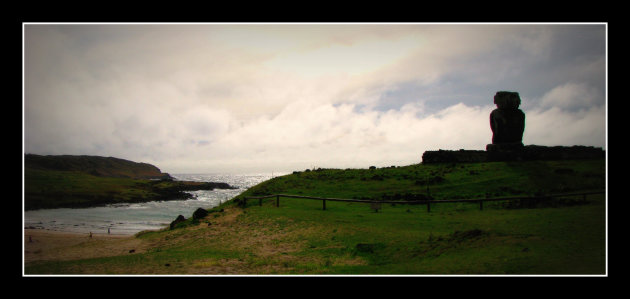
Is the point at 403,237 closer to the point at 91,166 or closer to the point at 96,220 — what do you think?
the point at 96,220

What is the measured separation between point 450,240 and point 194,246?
33.8ft

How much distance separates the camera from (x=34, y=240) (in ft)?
68.0

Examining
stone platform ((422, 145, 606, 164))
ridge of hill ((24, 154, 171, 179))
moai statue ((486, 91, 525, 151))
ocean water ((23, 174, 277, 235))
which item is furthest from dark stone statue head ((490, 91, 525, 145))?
ridge of hill ((24, 154, 171, 179))

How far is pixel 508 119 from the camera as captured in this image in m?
28.4

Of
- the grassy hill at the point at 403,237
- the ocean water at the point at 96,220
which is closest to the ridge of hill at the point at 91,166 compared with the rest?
the ocean water at the point at 96,220

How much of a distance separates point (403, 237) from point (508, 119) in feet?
75.8

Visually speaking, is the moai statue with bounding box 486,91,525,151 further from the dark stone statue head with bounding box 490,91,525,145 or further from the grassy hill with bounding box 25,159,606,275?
the grassy hill with bounding box 25,159,606,275

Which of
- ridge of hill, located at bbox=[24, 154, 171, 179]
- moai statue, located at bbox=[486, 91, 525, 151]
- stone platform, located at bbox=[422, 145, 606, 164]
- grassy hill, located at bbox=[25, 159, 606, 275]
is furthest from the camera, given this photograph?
ridge of hill, located at bbox=[24, 154, 171, 179]

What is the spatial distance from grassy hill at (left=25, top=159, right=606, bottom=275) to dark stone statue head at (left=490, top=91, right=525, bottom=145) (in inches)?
168

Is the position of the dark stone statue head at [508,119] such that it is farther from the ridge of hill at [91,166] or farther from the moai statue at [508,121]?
the ridge of hill at [91,166]

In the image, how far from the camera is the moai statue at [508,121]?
1118 inches

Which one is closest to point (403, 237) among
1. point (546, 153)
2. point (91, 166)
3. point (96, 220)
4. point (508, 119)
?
point (508, 119)

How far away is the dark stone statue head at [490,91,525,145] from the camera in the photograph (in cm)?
2841
